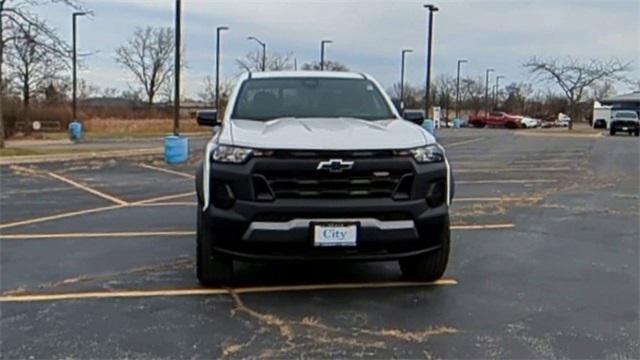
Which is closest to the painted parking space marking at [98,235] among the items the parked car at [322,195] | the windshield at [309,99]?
the windshield at [309,99]

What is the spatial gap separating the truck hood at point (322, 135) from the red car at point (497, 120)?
5857cm

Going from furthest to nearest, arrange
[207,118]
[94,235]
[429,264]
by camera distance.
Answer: [94,235]
[207,118]
[429,264]

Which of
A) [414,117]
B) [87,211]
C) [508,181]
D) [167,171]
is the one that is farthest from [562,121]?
[414,117]

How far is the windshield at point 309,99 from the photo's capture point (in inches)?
237

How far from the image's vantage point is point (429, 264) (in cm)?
545

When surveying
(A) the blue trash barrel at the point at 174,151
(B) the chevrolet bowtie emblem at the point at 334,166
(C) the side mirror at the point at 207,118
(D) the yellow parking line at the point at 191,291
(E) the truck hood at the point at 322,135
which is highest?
(C) the side mirror at the point at 207,118

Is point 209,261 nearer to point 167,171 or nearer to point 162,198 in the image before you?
point 162,198

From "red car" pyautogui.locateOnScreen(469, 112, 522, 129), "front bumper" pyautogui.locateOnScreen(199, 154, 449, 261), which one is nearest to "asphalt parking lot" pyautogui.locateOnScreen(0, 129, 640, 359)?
"front bumper" pyautogui.locateOnScreen(199, 154, 449, 261)

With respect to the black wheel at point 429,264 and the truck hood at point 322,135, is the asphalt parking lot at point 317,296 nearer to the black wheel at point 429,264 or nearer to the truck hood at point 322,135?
the black wheel at point 429,264

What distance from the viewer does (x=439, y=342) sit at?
4180mm

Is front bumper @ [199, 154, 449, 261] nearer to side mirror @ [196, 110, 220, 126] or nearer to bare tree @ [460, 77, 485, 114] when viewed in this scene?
side mirror @ [196, 110, 220, 126]

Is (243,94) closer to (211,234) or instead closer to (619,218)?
(211,234)

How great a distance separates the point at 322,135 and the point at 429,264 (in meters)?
1.45

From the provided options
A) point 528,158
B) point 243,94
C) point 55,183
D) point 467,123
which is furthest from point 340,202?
point 467,123
